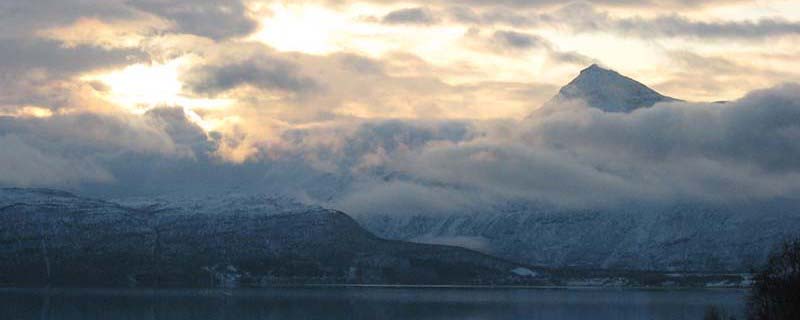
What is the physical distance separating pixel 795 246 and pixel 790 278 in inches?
197

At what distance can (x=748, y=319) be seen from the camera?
151 metres

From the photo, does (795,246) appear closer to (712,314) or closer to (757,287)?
(757,287)

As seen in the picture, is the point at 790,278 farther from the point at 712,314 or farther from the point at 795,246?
the point at 712,314

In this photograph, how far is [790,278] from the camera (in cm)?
14275

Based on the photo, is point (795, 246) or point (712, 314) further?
point (712, 314)

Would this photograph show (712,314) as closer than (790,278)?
No

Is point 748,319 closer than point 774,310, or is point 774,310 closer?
point 774,310

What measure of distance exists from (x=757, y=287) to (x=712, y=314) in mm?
10595

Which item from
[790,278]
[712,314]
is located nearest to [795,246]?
[790,278]

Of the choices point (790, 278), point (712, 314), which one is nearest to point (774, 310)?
point (790, 278)

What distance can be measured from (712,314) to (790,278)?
58.1ft

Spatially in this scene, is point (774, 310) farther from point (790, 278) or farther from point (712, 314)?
point (712, 314)

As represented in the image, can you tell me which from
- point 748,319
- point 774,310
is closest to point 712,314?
point 748,319

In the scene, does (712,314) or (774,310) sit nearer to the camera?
(774,310)
